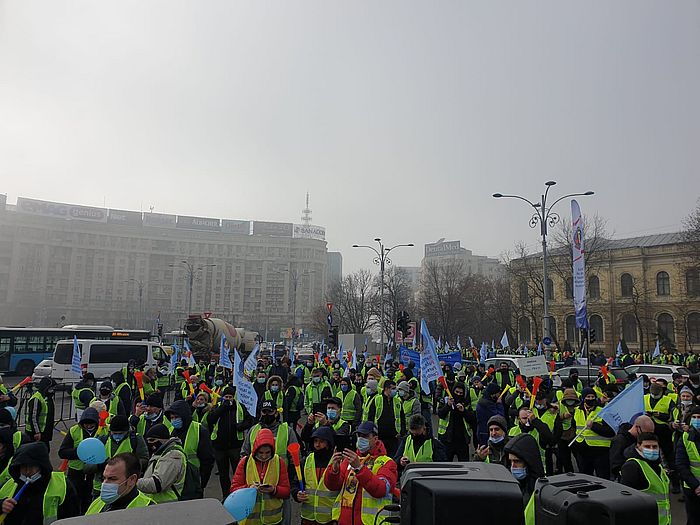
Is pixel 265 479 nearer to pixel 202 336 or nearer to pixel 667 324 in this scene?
pixel 202 336

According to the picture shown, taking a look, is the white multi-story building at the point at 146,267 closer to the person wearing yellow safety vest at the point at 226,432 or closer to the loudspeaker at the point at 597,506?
the person wearing yellow safety vest at the point at 226,432

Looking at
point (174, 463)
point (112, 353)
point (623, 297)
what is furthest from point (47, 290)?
point (174, 463)

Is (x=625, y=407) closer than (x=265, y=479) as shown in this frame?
No

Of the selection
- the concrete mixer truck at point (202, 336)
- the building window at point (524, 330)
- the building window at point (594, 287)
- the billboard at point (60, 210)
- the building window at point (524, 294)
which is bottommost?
the concrete mixer truck at point (202, 336)

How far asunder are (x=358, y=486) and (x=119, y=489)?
76.8 inches

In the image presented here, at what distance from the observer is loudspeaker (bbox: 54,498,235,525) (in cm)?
201

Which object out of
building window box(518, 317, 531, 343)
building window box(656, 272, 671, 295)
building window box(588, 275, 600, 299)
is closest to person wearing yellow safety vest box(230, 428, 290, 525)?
building window box(518, 317, 531, 343)

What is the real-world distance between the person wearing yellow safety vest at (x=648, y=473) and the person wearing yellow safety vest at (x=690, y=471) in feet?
4.23

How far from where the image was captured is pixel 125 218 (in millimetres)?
121500

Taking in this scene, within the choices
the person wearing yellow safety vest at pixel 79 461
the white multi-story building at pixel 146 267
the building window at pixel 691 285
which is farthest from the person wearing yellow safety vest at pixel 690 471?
the white multi-story building at pixel 146 267

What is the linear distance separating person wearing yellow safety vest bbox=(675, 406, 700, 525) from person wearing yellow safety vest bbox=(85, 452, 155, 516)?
18.7 ft

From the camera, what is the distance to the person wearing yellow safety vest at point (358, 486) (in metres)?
4.45

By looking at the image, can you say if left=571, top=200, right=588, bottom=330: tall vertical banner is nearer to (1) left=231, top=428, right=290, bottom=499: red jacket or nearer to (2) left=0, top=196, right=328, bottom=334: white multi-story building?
(1) left=231, top=428, right=290, bottom=499: red jacket

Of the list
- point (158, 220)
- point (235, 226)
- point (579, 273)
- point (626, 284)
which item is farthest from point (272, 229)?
point (579, 273)
